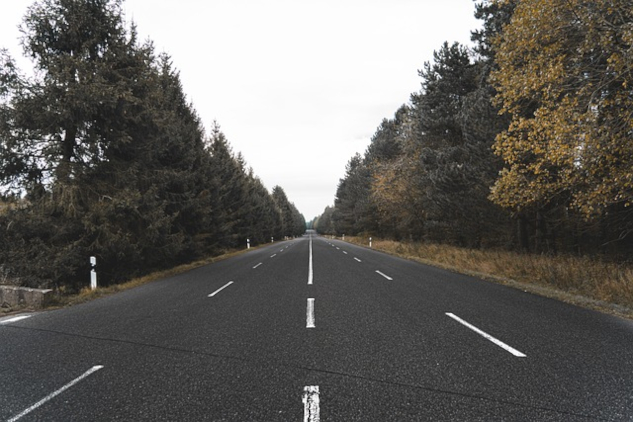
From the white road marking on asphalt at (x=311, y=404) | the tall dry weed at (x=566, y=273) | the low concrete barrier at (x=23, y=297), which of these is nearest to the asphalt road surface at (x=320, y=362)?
the white road marking on asphalt at (x=311, y=404)

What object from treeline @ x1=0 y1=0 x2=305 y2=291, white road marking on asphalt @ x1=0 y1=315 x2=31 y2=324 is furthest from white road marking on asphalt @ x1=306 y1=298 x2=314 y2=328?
treeline @ x1=0 y1=0 x2=305 y2=291

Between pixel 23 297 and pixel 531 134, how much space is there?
44.0 feet

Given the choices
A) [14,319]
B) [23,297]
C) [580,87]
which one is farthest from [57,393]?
[580,87]

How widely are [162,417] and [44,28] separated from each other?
13.5 metres

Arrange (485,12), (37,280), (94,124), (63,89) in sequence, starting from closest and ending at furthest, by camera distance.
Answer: (37,280) < (63,89) < (94,124) < (485,12)

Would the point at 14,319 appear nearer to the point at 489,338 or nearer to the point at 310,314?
the point at 310,314

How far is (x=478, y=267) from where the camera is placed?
40.7 ft

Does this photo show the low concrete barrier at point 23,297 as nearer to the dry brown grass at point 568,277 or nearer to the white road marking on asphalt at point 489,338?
the white road marking on asphalt at point 489,338

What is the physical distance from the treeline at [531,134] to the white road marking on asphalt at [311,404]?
7.25m

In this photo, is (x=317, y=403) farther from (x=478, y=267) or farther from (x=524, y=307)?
(x=478, y=267)

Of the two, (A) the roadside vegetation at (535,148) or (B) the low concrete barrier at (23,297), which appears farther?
(B) the low concrete barrier at (23,297)

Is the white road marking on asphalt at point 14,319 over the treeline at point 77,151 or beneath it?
beneath

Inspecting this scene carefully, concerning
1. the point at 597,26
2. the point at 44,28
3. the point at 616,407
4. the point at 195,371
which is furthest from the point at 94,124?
the point at 597,26

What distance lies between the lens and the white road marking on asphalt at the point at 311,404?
8.62 feet
